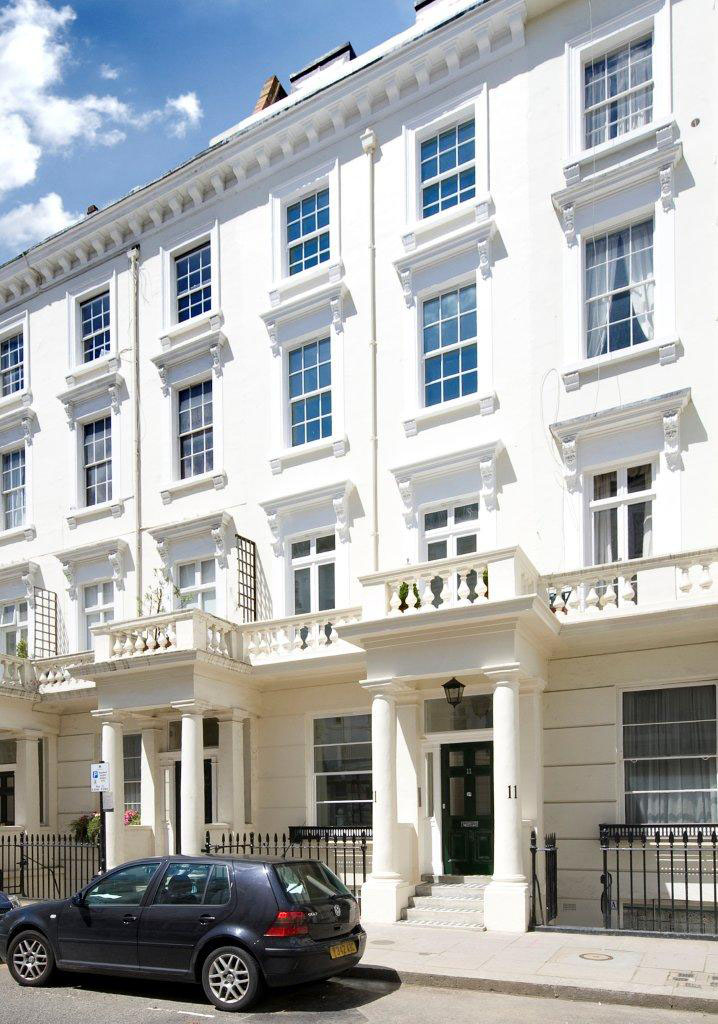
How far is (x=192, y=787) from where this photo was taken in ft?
54.4

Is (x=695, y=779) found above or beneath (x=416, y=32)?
beneath

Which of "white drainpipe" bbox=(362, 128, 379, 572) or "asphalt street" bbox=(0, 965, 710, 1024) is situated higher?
"white drainpipe" bbox=(362, 128, 379, 572)

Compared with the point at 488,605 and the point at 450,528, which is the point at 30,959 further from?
the point at 450,528

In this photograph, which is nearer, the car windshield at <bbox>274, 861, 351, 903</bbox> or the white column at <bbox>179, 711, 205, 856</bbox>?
the car windshield at <bbox>274, 861, 351, 903</bbox>

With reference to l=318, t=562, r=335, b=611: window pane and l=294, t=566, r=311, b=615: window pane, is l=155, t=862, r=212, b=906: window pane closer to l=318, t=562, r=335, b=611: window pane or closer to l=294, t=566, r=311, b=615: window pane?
l=318, t=562, r=335, b=611: window pane

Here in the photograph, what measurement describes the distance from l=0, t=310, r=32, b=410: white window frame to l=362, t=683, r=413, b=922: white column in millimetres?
13948

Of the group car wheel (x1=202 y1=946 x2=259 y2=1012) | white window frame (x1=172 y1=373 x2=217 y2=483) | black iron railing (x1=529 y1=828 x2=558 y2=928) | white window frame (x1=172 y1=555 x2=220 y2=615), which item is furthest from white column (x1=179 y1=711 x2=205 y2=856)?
car wheel (x1=202 y1=946 x2=259 y2=1012)

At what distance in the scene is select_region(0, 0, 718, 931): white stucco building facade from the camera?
14.9 meters

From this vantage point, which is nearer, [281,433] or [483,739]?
[483,739]

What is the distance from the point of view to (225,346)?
20.7 meters

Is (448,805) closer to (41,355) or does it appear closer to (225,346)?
(225,346)

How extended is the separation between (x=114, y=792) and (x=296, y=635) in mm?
4325

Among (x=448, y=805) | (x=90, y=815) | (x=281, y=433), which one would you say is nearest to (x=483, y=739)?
(x=448, y=805)

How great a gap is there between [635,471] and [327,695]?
6844 millimetres
